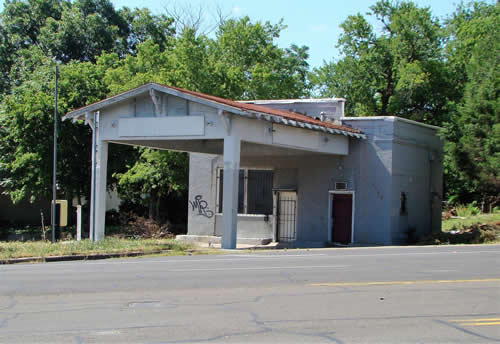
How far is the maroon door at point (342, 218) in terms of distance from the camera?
25812 mm

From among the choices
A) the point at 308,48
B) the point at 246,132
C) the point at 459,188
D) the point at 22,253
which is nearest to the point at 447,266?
the point at 246,132

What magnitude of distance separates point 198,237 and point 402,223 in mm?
8947

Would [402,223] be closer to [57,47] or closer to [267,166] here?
[267,166]

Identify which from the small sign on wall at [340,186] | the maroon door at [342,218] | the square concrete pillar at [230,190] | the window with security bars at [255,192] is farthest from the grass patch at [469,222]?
the square concrete pillar at [230,190]

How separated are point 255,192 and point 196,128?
315 inches

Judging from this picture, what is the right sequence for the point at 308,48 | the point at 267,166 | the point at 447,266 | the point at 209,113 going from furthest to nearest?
1. the point at 308,48
2. the point at 267,166
3. the point at 209,113
4. the point at 447,266

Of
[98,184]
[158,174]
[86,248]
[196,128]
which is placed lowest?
[86,248]

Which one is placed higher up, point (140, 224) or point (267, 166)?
point (267, 166)

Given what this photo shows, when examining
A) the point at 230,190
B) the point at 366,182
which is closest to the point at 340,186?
the point at 366,182

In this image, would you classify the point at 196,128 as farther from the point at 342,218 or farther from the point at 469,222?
the point at 469,222

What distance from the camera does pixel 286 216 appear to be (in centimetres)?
2767

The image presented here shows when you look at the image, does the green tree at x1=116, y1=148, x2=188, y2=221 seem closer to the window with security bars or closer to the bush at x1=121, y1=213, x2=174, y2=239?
the bush at x1=121, y1=213, x2=174, y2=239

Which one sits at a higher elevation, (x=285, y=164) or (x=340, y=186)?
(x=285, y=164)

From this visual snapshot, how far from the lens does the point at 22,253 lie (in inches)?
695
